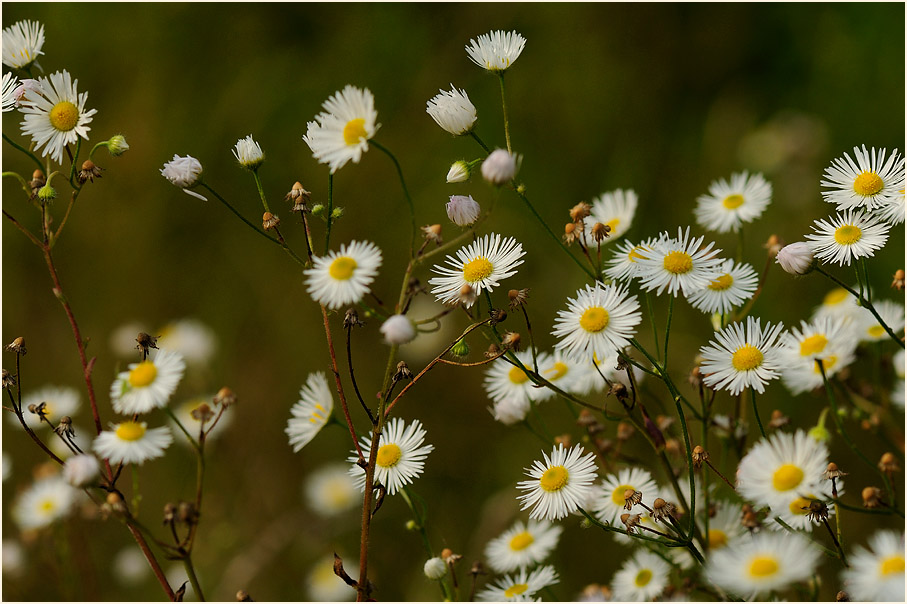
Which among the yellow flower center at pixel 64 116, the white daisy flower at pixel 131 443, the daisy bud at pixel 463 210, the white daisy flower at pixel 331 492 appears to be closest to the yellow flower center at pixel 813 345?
the daisy bud at pixel 463 210

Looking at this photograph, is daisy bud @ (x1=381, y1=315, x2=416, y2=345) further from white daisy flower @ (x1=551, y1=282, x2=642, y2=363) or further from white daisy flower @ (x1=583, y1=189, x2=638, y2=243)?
white daisy flower @ (x1=583, y1=189, x2=638, y2=243)

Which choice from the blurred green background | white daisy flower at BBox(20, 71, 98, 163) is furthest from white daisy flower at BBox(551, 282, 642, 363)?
the blurred green background

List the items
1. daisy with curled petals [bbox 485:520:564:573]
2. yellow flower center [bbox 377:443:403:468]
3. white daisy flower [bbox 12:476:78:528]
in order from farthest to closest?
white daisy flower [bbox 12:476:78:528]
daisy with curled petals [bbox 485:520:564:573]
yellow flower center [bbox 377:443:403:468]

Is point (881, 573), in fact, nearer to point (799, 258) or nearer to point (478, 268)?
point (799, 258)

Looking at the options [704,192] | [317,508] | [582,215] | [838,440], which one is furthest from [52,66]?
[838,440]

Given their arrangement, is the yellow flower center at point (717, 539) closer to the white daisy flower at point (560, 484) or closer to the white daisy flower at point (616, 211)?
the white daisy flower at point (560, 484)

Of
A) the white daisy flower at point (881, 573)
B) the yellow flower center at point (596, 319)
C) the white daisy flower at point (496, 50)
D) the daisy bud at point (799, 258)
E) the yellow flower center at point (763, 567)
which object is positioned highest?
the white daisy flower at point (496, 50)

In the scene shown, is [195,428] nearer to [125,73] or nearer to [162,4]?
[125,73]
